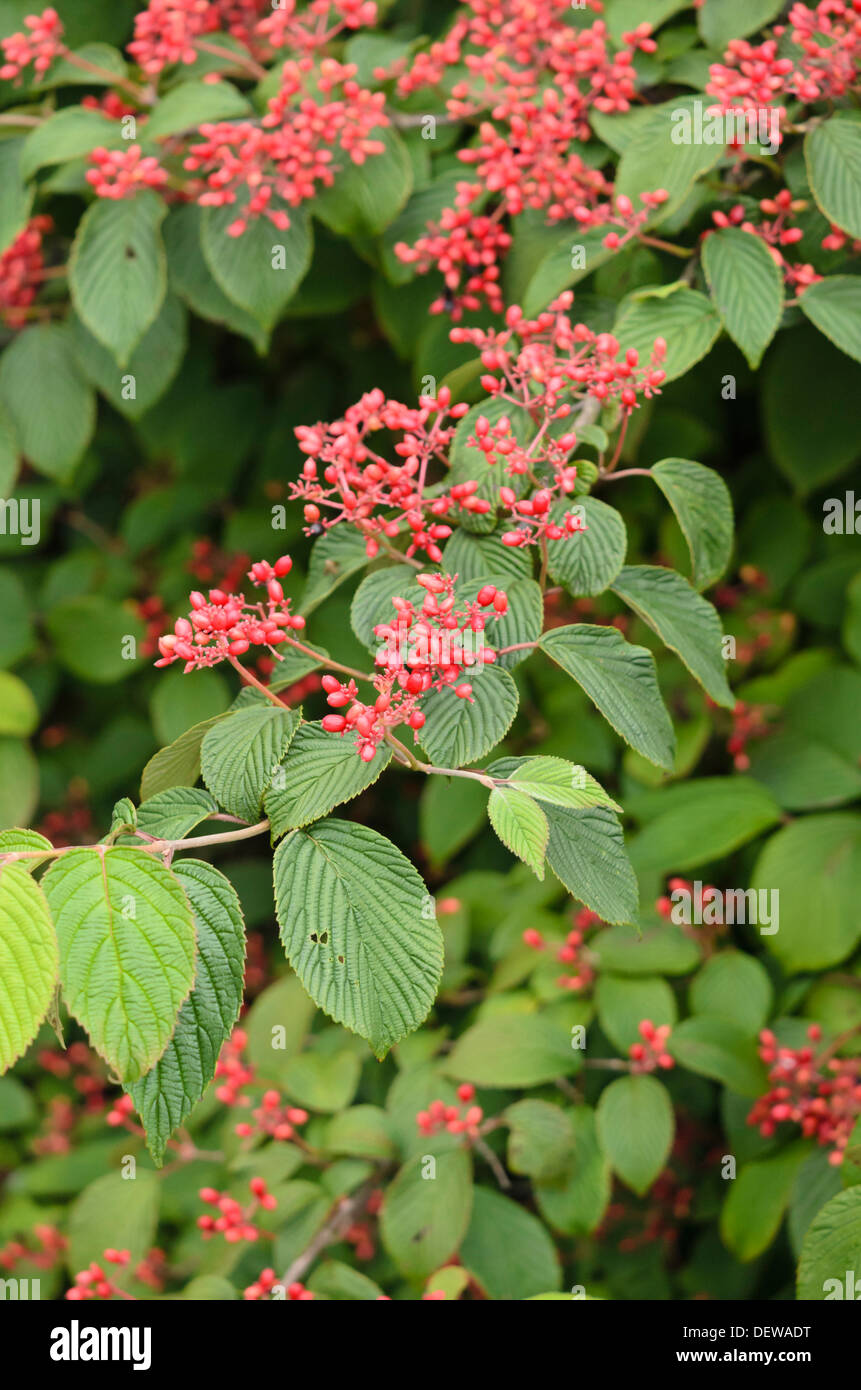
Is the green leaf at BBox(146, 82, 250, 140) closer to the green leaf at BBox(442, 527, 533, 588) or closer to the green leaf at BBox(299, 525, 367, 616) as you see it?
the green leaf at BBox(299, 525, 367, 616)

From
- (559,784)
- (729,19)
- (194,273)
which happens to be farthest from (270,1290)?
(729,19)

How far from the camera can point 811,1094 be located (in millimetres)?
1916

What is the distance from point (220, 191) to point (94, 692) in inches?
57.4

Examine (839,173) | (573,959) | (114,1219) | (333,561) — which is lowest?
(114,1219)

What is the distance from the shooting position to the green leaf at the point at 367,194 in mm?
1893

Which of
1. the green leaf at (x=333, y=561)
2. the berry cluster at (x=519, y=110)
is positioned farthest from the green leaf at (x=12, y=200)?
the green leaf at (x=333, y=561)

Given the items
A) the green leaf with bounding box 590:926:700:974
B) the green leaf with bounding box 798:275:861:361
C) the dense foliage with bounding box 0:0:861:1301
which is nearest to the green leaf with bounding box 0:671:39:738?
the dense foliage with bounding box 0:0:861:1301

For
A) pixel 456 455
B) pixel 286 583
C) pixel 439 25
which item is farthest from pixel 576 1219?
pixel 439 25

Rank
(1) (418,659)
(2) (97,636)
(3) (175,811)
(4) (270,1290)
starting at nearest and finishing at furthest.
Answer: (1) (418,659), (3) (175,811), (4) (270,1290), (2) (97,636)

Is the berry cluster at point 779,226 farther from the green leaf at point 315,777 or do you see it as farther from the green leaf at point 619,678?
the green leaf at point 315,777

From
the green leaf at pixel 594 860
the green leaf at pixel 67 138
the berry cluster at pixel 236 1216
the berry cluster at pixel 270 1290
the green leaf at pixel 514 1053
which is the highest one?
the green leaf at pixel 67 138

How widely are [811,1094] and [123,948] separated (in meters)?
1.38

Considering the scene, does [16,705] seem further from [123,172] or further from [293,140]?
[293,140]

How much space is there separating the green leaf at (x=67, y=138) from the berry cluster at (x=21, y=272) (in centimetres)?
23
